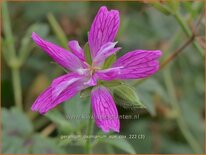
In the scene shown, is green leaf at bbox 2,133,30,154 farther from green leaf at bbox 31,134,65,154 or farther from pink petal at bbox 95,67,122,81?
pink petal at bbox 95,67,122,81

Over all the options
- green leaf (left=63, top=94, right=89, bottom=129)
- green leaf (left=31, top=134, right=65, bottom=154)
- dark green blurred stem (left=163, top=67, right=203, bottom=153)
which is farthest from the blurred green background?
green leaf (left=63, top=94, right=89, bottom=129)

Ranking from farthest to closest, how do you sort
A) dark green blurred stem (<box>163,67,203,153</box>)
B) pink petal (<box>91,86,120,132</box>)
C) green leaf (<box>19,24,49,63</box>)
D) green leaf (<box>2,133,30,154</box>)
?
dark green blurred stem (<box>163,67,203,153</box>) → green leaf (<box>19,24,49,63</box>) → green leaf (<box>2,133,30,154</box>) → pink petal (<box>91,86,120,132</box>)

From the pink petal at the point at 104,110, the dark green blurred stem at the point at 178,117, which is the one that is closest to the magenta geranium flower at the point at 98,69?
the pink petal at the point at 104,110

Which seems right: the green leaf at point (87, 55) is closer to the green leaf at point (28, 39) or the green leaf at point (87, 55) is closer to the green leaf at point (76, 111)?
the green leaf at point (76, 111)

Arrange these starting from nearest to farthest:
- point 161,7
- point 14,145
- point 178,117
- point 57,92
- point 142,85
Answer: point 57,92 → point 161,7 → point 14,145 → point 142,85 → point 178,117

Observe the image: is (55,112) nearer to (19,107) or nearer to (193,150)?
(19,107)

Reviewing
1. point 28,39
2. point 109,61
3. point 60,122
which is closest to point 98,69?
point 109,61

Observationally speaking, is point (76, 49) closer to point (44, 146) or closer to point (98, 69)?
point (98, 69)
